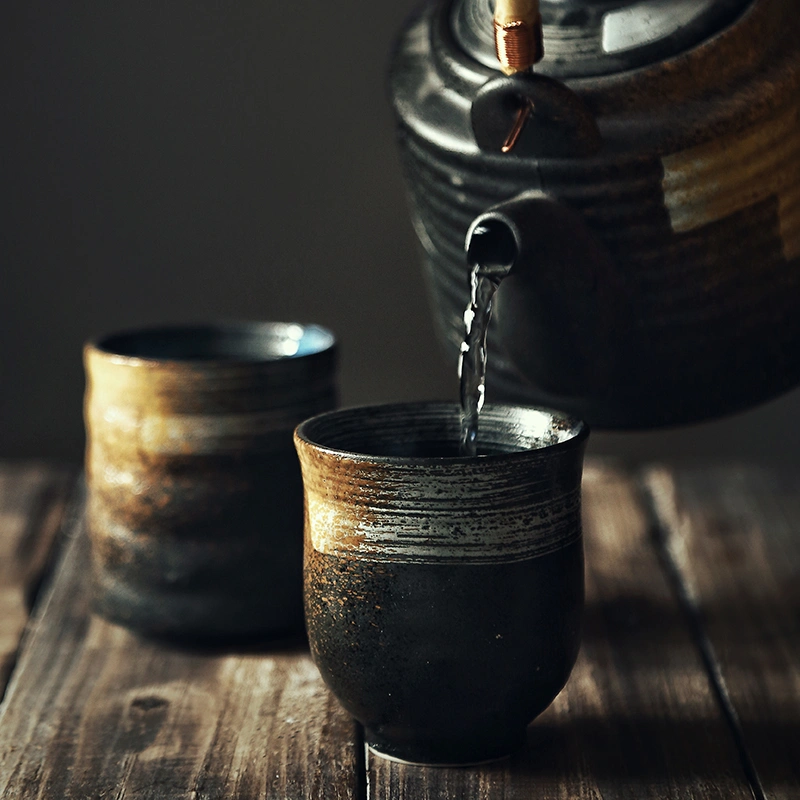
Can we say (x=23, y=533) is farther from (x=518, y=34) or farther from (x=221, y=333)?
(x=518, y=34)

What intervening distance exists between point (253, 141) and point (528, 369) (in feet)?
2.25

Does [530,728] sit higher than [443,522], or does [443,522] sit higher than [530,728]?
[443,522]

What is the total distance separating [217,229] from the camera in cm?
140

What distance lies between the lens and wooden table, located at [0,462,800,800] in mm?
675

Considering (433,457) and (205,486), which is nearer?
(433,457)

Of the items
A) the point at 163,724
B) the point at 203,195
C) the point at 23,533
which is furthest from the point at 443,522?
the point at 203,195

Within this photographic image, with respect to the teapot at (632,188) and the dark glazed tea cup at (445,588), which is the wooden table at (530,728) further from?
the teapot at (632,188)

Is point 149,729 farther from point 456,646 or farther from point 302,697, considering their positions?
point 456,646

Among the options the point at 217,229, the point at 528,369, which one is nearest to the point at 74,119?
the point at 217,229

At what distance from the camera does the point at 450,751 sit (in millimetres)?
680

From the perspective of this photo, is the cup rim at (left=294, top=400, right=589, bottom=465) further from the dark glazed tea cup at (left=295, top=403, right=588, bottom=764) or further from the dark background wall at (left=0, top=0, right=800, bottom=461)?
the dark background wall at (left=0, top=0, right=800, bottom=461)

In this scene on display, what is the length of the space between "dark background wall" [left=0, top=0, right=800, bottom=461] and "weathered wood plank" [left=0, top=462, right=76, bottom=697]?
0.20 metres

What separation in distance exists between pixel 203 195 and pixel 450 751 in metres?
0.86

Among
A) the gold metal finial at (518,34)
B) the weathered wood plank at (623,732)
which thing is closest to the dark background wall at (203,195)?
the weathered wood plank at (623,732)
